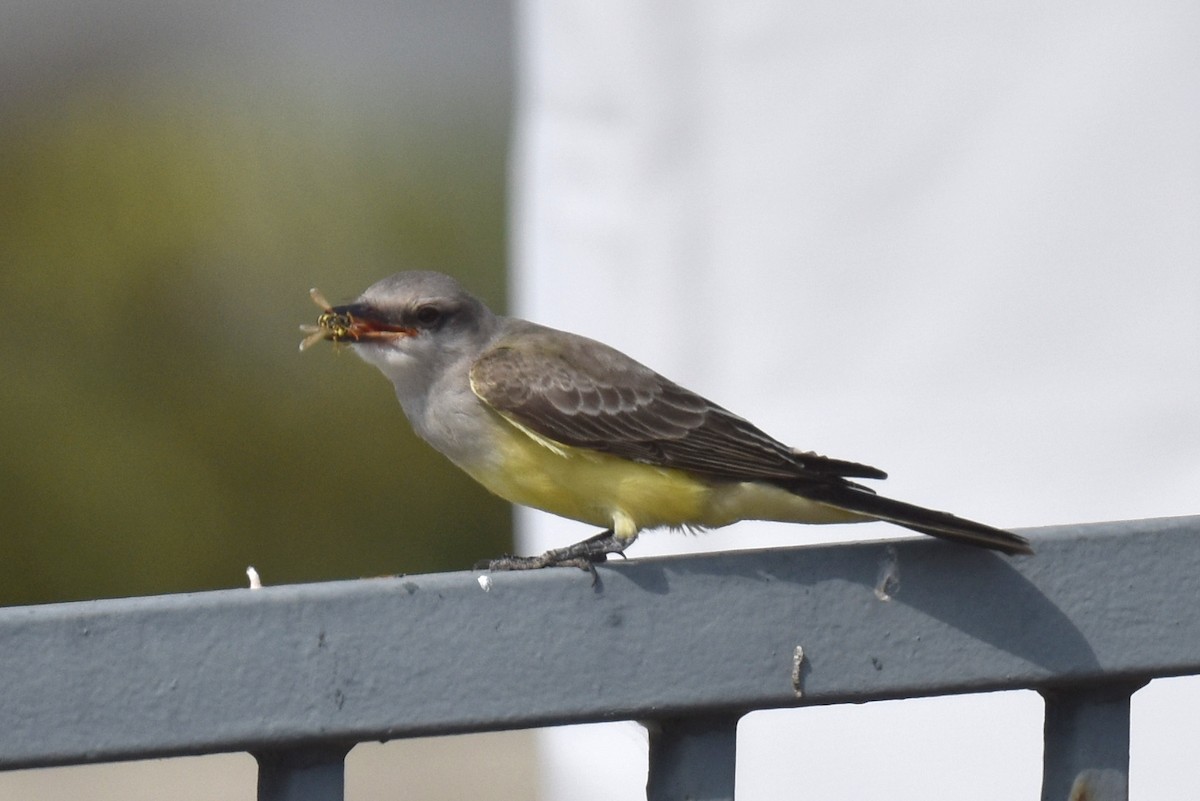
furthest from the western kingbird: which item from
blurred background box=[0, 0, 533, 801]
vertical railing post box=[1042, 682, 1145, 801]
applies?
blurred background box=[0, 0, 533, 801]

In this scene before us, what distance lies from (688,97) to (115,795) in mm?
3516

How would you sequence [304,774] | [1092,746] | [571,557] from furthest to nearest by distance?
[571,557] < [1092,746] < [304,774]

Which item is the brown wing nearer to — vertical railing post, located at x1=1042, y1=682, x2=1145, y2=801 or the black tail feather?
the black tail feather

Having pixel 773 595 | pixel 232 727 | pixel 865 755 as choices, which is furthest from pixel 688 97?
pixel 232 727

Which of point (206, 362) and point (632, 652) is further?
point (206, 362)

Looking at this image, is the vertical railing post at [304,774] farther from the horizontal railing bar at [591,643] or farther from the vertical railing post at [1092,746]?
the vertical railing post at [1092,746]

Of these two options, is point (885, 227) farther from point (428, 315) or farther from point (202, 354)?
point (202, 354)

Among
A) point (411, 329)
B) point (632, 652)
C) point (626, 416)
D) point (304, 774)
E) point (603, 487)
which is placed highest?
point (411, 329)

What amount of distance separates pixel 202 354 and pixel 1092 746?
608cm

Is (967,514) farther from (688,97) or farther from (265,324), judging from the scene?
(265,324)

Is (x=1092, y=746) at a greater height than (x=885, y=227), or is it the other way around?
(x=885, y=227)

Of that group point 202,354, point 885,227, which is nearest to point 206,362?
Result: point 202,354

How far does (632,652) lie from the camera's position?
1496 millimetres

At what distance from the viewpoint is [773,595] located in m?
1.54
